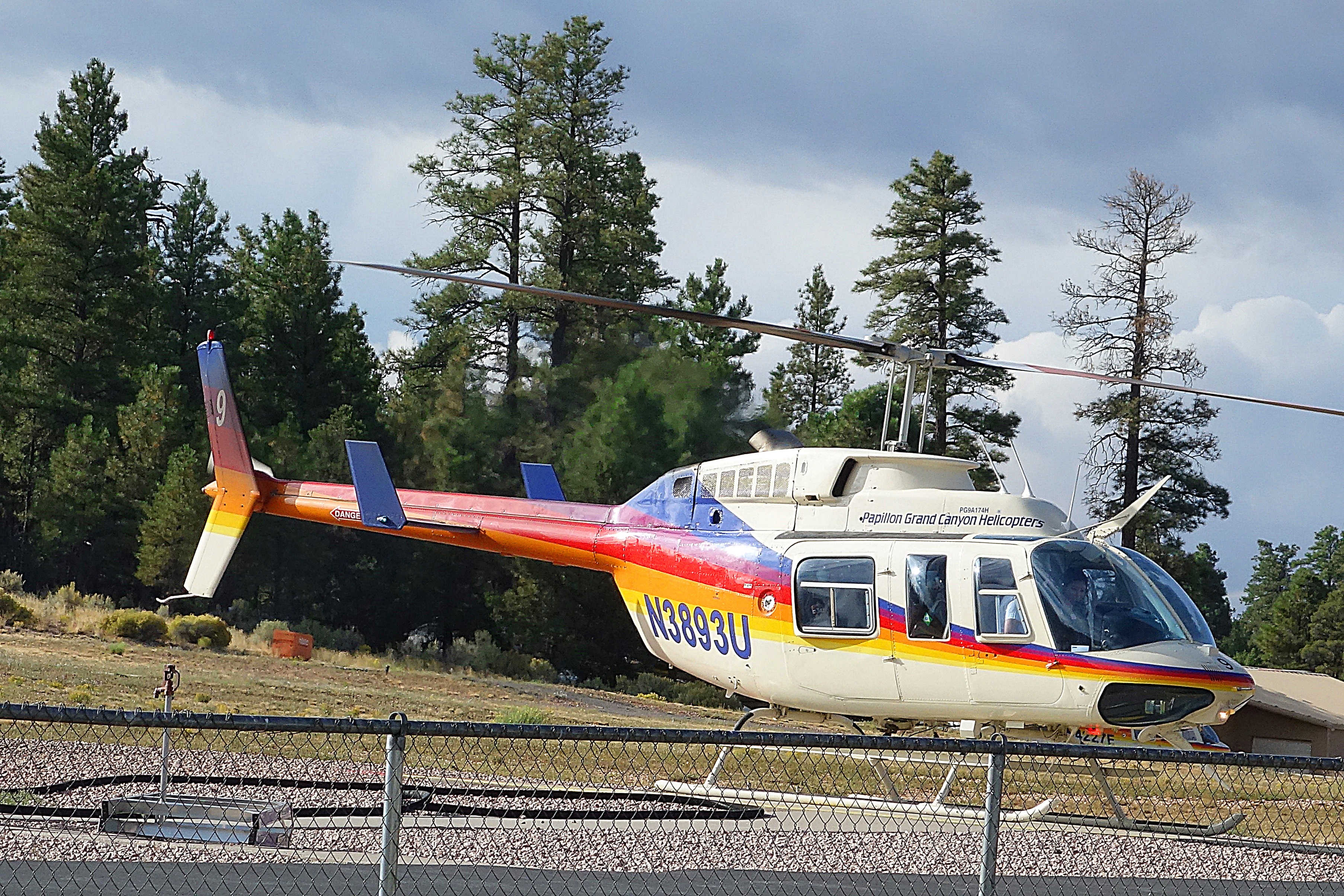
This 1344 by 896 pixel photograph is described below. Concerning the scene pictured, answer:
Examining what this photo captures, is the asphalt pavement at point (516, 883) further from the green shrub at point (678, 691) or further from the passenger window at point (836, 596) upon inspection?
the green shrub at point (678, 691)

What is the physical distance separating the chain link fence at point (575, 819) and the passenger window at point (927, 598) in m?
1.25

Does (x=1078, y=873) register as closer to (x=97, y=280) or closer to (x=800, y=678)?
(x=800, y=678)

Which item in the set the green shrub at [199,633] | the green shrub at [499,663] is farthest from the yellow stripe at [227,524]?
the green shrub at [499,663]

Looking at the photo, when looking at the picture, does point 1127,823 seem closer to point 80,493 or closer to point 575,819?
point 575,819

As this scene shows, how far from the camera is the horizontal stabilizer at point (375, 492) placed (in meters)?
16.6

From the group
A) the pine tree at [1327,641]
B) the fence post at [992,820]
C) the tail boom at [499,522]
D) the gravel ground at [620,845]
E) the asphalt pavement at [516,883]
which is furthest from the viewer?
the pine tree at [1327,641]

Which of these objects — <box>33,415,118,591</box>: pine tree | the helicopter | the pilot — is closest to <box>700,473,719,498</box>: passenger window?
the helicopter

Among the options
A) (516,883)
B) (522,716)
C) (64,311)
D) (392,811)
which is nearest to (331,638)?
(64,311)

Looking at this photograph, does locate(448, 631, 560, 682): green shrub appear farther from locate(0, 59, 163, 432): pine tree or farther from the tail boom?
the tail boom

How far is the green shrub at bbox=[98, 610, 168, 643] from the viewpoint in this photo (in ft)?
97.1

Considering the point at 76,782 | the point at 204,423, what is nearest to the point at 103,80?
the point at 204,423

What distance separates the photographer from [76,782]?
34.8 ft

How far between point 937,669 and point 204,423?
31.2 metres

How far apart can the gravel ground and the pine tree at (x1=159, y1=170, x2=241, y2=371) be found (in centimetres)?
3257
